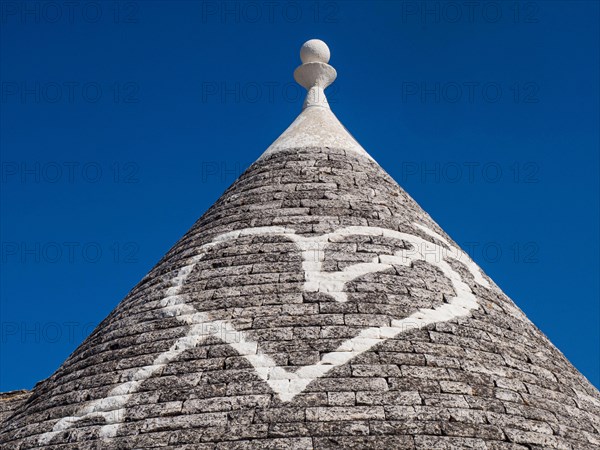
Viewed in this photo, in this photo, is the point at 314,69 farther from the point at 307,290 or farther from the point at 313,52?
the point at 307,290

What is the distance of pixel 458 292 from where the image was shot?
611 centimetres

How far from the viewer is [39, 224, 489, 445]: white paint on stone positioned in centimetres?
498

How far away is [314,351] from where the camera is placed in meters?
5.10

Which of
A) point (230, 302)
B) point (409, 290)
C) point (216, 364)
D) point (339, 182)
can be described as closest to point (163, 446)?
point (216, 364)

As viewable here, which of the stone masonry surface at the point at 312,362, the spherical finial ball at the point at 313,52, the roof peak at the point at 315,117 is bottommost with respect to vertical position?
the stone masonry surface at the point at 312,362

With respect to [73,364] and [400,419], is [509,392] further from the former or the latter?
[73,364]

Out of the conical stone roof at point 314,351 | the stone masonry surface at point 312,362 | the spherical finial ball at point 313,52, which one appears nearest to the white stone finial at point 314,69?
the spherical finial ball at point 313,52

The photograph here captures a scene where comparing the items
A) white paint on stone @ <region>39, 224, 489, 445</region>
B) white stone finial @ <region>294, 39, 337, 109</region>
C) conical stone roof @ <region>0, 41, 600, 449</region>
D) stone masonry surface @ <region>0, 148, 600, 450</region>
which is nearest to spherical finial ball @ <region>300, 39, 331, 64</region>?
white stone finial @ <region>294, 39, 337, 109</region>

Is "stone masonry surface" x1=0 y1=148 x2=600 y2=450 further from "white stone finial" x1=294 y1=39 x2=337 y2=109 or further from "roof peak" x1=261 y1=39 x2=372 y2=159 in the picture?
"white stone finial" x1=294 y1=39 x2=337 y2=109

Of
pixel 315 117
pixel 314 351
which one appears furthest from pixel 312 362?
pixel 315 117

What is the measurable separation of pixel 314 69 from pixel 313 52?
25 cm

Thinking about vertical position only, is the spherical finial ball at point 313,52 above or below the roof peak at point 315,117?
above

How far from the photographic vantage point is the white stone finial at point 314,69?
909 cm

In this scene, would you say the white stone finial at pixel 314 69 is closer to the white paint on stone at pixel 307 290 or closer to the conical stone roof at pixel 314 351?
the conical stone roof at pixel 314 351
